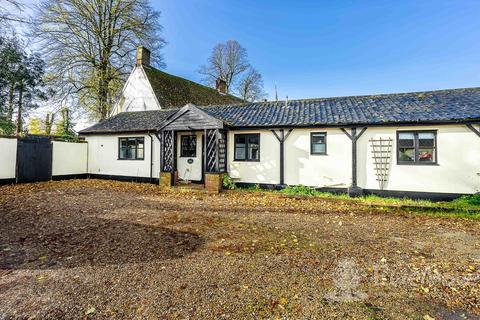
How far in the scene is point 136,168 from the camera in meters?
14.8

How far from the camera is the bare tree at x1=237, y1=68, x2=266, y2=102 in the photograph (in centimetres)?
4231

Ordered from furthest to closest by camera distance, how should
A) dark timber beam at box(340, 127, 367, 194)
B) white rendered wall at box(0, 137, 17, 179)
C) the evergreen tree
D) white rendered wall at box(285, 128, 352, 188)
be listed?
the evergreen tree
white rendered wall at box(0, 137, 17, 179)
white rendered wall at box(285, 128, 352, 188)
dark timber beam at box(340, 127, 367, 194)

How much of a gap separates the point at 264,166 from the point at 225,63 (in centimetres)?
3345

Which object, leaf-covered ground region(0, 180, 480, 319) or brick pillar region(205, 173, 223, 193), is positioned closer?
leaf-covered ground region(0, 180, 480, 319)

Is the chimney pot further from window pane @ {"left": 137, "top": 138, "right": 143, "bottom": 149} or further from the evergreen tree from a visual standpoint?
window pane @ {"left": 137, "top": 138, "right": 143, "bottom": 149}

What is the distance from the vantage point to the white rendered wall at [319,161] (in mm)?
10812

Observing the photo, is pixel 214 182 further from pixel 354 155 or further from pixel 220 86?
pixel 220 86

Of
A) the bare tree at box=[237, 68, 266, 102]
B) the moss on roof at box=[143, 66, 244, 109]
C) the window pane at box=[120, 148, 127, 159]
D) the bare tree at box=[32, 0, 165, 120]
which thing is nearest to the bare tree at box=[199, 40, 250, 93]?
the bare tree at box=[237, 68, 266, 102]

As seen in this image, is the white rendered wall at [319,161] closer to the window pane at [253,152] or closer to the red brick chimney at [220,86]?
the window pane at [253,152]

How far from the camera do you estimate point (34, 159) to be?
44.2 feet

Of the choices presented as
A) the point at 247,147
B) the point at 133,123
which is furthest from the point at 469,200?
the point at 133,123

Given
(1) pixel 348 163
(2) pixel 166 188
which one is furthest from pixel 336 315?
(2) pixel 166 188

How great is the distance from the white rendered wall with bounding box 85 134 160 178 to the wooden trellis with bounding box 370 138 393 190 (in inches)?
450

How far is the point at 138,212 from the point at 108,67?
1964 cm
